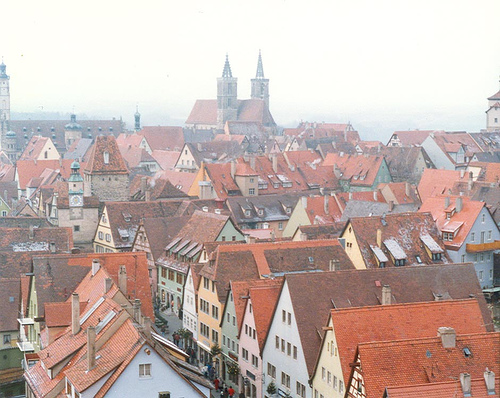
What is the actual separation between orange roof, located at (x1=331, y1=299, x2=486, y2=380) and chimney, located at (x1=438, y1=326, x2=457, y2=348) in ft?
13.8

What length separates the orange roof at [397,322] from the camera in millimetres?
34469

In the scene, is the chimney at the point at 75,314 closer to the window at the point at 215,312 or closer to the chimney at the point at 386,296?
the window at the point at 215,312

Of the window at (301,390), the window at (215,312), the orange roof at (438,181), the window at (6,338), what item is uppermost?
the orange roof at (438,181)

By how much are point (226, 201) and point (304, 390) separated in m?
39.8

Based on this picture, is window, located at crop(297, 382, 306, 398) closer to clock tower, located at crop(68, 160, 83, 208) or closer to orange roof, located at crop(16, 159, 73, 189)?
clock tower, located at crop(68, 160, 83, 208)

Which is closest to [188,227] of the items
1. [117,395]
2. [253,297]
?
[253,297]

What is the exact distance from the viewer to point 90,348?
108 ft

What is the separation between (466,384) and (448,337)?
321cm

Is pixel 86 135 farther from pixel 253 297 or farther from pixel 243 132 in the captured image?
pixel 253 297

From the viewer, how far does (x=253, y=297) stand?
42125mm

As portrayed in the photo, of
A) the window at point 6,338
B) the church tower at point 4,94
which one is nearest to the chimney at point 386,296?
the window at point 6,338

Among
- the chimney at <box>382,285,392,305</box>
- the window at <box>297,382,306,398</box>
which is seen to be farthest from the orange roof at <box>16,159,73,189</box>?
the window at <box>297,382,306,398</box>

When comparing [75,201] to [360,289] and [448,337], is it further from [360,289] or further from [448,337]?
[448,337]

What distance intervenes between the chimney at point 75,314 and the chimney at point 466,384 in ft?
52.9
